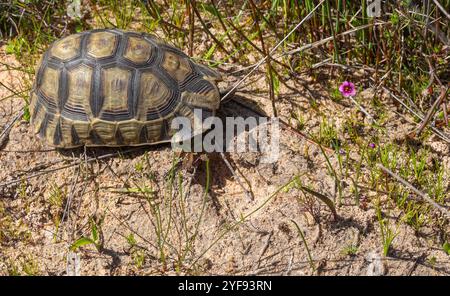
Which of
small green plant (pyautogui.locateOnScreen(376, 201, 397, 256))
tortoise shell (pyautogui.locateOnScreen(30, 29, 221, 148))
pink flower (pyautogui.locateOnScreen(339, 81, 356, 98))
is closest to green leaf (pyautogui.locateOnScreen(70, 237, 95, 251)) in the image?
tortoise shell (pyautogui.locateOnScreen(30, 29, 221, 148))

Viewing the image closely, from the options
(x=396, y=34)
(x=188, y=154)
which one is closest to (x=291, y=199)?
(x=188, y=154)

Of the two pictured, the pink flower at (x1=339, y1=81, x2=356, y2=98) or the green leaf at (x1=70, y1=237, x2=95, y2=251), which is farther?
the pink flower at (x1=339, y1=81, x2=356, y2=98)

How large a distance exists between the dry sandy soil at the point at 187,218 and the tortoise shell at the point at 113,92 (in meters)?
0.16

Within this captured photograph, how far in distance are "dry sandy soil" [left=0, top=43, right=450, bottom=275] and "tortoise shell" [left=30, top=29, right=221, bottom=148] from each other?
162mm

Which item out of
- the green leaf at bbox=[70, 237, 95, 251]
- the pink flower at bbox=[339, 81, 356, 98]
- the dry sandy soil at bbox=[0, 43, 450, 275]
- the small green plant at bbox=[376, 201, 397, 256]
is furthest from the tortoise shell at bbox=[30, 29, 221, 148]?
the small green plant at bbox=[376, 201, 397, 256]

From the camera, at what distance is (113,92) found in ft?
11.7

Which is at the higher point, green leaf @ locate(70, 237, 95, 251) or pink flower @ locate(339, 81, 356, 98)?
pink flower @ locate(339, 81, 356, 98)

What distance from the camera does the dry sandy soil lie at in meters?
3.26

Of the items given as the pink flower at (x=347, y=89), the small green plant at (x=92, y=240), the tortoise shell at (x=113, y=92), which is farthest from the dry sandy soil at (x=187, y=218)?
the pink flower at (x=347, y=89)

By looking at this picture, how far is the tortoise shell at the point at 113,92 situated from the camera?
3.58 meters

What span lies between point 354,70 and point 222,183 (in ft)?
4.11

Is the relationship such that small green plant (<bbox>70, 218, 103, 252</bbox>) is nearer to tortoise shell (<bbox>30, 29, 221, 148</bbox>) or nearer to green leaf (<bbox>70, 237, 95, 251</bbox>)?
green leaf (<bbox>70, 237, 95, 251</bbox>)

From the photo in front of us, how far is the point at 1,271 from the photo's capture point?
328 cm

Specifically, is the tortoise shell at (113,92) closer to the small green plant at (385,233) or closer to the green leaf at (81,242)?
the green leaf at (81,242)
